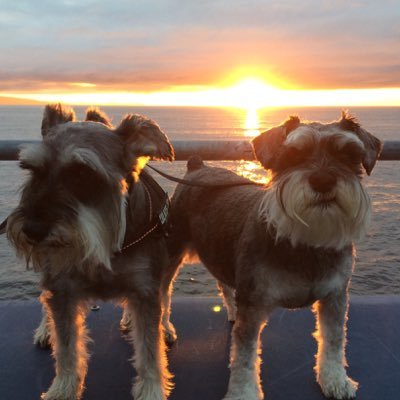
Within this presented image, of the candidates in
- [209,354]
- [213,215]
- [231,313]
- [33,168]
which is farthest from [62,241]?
[231,313]

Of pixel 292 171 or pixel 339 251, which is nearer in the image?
pixel 292 171

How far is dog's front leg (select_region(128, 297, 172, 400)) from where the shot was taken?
366cm

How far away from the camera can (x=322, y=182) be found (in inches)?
123

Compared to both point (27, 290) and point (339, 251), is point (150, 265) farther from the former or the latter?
point (27, 290)

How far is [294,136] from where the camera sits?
11.1ft

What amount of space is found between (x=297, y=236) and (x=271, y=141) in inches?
31.8

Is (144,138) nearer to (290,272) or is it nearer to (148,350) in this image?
(290,272)

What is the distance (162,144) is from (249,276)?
1.23 meters

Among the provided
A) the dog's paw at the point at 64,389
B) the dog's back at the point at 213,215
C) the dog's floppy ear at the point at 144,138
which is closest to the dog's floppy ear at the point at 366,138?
the dog's back at the point at 213,215

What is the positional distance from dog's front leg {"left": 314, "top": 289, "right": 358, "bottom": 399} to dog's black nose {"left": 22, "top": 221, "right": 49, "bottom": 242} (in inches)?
92.3

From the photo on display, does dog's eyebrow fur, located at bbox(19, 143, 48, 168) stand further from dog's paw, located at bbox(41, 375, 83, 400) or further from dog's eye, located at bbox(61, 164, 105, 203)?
dog's paw, located at bbox(41, 375, 83, 400)

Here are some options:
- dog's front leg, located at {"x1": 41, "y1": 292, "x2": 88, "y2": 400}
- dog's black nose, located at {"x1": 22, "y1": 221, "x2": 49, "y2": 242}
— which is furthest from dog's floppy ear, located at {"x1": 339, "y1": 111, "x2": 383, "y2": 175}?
dog's front leg, located at {"x1": 41, "y1": 292, "x2": 88, "y2": 400}

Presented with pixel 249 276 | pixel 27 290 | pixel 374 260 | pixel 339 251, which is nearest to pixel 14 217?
pixel 249 276

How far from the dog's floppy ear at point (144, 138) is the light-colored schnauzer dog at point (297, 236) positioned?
0.79 metres
